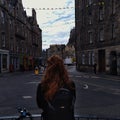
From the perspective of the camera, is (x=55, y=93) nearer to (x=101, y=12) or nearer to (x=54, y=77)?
(x=54, y=77)

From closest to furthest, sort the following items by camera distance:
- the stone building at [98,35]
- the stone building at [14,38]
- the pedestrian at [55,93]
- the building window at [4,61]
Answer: the pedestrian at [55,93], the stone building at [98,35], the building window at [4,61], the stone building at [14,38]

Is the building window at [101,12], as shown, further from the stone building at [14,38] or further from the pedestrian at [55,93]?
the pedestrian at [55,93]

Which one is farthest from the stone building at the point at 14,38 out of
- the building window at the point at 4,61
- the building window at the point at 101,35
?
the building window at the point at 101,35

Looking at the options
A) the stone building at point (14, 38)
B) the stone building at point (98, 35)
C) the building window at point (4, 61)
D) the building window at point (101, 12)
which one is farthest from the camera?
the stone building at point (14, 38)

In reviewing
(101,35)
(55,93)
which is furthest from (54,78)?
(101,35)

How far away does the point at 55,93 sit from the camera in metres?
4.06

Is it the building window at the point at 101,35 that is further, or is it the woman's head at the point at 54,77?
the building window at the point at 101,35

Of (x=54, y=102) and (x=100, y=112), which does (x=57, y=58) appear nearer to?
(x=54, y=102)

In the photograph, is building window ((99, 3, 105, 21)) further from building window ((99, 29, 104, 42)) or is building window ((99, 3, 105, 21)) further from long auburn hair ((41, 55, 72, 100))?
long auburn hair ((41, 55, 72, 100))

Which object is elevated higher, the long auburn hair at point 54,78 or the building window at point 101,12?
the building window at point 101,12

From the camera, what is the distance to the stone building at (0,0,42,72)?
48531 mm

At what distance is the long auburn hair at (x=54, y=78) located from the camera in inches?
160

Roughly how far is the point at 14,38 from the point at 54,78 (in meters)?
52.6

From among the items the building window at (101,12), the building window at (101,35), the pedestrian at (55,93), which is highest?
the building window at (101,12)
